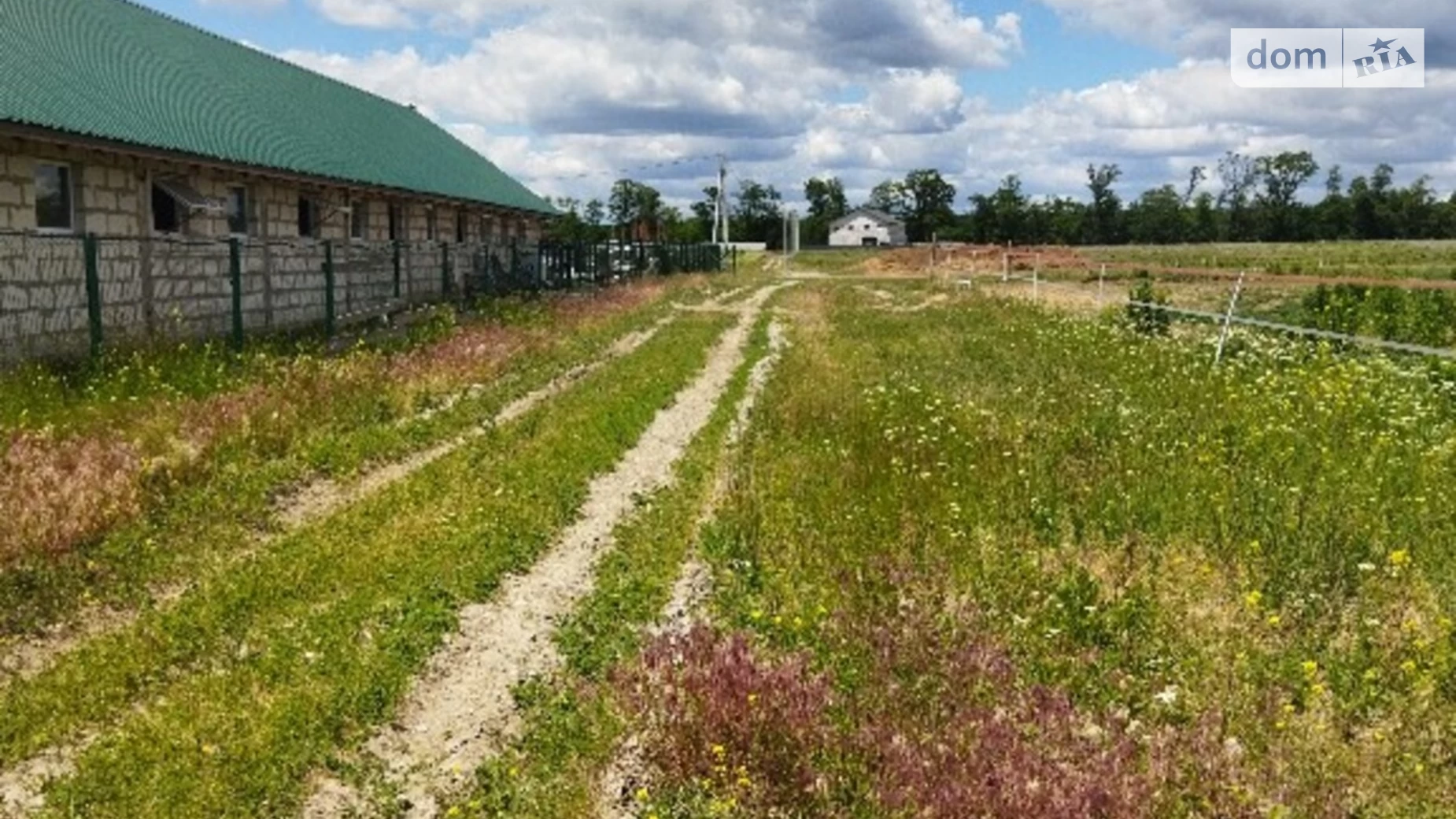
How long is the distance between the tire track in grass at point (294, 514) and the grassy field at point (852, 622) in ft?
0.43

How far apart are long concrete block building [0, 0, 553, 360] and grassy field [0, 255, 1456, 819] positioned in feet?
12.9

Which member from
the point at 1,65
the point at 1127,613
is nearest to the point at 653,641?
the point at 1127,613

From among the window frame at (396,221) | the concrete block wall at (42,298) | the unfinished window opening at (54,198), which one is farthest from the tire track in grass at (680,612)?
the window frame at (396,221)

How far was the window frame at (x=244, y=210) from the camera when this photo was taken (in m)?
21.3

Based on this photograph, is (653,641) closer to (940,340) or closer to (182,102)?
(940,340)

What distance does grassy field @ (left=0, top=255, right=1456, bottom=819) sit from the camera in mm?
4555

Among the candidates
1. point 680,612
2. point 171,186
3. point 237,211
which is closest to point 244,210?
point 237,211

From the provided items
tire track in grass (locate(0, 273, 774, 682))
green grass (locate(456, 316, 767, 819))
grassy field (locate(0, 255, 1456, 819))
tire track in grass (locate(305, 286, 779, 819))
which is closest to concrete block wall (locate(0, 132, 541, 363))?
grassy field (locate(0, 255, 1456, 819))

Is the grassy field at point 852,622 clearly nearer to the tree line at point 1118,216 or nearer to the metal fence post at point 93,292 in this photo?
the metal fence post at point 93,292

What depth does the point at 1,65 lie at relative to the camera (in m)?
15.2

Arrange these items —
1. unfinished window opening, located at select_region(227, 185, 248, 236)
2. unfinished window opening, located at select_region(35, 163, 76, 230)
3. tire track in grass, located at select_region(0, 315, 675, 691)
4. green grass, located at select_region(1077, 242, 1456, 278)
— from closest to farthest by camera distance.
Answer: tire track in grass, located at select_region(0, 315, 675, 691), unfinished window opening, located at select_region(35, 163, 76, 230), unfinished window opening, located at select_region(227, 185, 248, 236), green grass, located at select_region(1077, 242, 1456, 278)

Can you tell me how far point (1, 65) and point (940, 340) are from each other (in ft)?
50.1

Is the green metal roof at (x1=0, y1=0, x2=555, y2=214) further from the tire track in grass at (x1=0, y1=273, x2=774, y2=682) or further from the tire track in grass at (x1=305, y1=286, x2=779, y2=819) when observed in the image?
the tire track in grass at (x1=305, y1=286, x2=779, y2=819)

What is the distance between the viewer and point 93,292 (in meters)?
14.0
